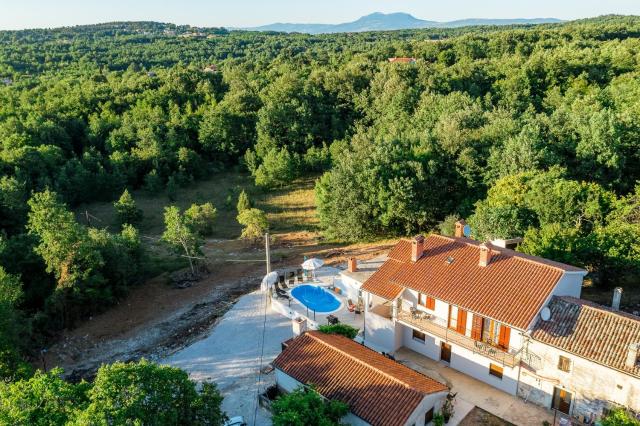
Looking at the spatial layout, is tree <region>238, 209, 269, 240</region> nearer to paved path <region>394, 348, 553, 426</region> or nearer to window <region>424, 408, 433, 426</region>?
paved path <region>394, 348, 553, 426</region>

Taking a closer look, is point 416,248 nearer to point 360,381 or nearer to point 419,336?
point 419,336

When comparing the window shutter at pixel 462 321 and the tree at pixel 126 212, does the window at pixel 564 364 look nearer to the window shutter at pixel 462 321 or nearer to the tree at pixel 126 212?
the window shutter at pixel 462 321

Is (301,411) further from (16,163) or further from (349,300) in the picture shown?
(16,163)

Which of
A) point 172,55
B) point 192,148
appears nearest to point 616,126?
point 192,148

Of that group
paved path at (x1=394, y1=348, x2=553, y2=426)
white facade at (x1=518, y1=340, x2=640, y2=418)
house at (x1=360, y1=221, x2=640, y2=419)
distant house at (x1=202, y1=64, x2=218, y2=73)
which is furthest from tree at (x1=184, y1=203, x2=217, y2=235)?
distant house at (x1=202, y1=64, x2=218, y2=73)

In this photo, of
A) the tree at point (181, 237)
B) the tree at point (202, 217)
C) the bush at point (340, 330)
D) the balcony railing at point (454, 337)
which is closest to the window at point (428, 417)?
the balcony railing at point (454, 337)

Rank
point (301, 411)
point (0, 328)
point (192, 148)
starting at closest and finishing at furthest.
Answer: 1. point (301, 411)
2. point (0, 328)
3. point (192, 148)
